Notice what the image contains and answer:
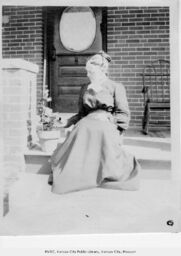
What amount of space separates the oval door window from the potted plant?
262mm

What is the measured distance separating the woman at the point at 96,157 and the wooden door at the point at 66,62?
151mm

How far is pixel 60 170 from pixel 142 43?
718mm

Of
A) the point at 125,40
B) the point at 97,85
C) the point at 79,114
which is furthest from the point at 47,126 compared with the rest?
the point at 125,40

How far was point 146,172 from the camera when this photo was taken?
5.17 ft

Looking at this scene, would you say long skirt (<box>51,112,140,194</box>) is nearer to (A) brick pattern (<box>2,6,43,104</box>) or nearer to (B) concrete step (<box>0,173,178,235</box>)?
(B) concrete step (<box>0,173,178,235</box>)

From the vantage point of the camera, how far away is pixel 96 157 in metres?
1.48

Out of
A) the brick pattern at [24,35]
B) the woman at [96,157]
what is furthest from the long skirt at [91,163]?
the brick pattern at [24,35]

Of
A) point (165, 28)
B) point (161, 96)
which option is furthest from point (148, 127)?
point (165, 28)

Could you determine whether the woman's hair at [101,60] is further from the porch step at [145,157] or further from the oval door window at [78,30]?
the porch step at [145,157]

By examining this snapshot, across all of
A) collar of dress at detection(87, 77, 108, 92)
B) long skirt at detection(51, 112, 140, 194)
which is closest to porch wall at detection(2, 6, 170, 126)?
collar of dress at detection(87, 77, 108, 92)


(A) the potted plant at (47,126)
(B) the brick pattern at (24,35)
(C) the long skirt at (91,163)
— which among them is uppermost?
(B) the brick pattern at (24,35)

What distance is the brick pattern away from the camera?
1581 millimetres

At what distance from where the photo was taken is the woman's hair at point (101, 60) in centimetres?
159

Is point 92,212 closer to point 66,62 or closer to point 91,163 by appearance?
point 91,163
